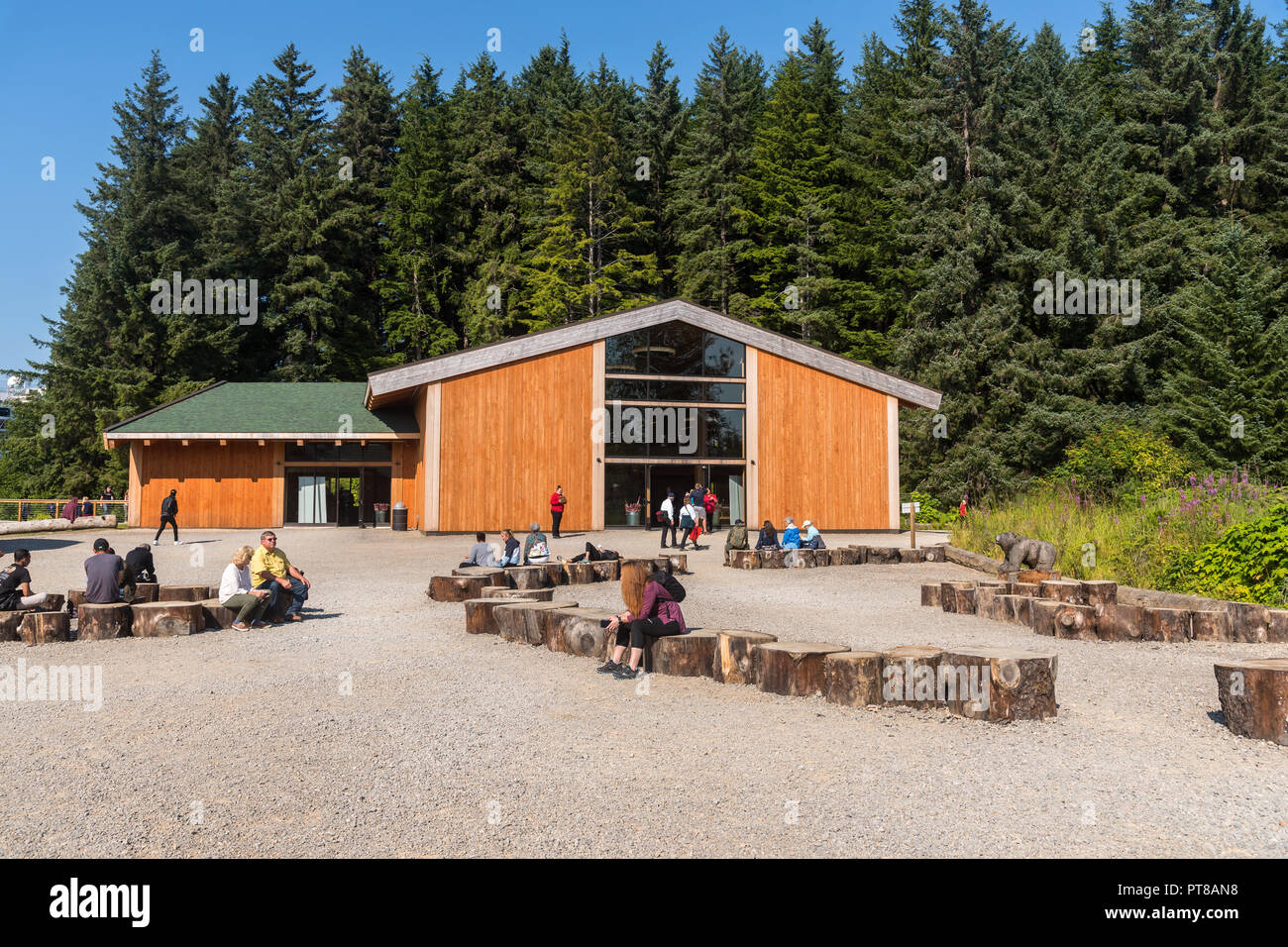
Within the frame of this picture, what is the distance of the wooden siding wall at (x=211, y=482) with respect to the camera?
2798cm

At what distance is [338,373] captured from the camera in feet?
149

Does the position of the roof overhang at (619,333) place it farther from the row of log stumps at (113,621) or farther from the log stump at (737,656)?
the log stump at (737,656)

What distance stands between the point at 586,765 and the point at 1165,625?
23.4 ft

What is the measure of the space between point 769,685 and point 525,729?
210 cm

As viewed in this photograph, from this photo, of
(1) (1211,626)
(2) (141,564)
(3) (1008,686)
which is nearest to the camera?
(3) (1008,686)

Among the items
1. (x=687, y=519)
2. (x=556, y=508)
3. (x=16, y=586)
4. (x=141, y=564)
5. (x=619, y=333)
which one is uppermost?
(x=619, y=333)

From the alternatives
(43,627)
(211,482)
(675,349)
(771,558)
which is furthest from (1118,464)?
(211,482)

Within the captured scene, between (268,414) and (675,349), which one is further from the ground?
(675,349)

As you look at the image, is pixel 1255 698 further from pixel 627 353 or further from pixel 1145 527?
pixel 627 353

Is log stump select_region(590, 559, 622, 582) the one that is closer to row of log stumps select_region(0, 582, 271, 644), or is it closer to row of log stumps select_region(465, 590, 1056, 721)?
row of log stumps select_region(0, 582, 271, 644)

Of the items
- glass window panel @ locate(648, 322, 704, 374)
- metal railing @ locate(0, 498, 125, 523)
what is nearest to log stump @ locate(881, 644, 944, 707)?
glass window panel @ locate(648, 322, 704, 374)

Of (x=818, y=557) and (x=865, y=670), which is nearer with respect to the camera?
(x=865, y=670)

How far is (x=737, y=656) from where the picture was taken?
7.20 meters

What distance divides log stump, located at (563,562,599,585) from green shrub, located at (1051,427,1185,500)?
458 inches
